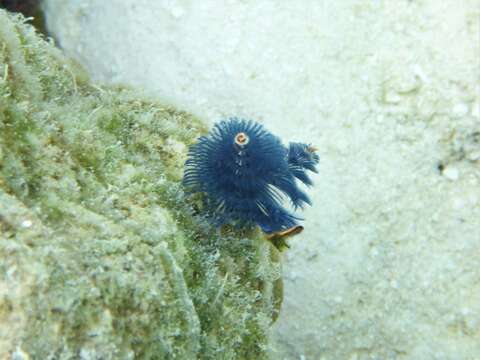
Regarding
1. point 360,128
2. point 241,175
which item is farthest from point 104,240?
point 360,128

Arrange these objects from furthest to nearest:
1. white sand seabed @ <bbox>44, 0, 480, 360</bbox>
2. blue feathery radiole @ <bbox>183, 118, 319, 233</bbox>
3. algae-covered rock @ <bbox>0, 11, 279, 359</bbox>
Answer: white sand seabed @ <bbox>44, 0, 480, 360</bbox> < blue feathery radiole @ <bbox>183, 118, 319, 233</bbox> < algae-covered rock @ <bbox>0, 11, 279, 359</bbox>

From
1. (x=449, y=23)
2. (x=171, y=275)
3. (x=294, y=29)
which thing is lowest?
(x=171, y=275)

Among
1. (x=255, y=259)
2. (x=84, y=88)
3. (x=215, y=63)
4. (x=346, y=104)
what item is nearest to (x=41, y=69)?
(x=84, y=88)

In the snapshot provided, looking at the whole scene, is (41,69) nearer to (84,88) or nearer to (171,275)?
(84,88)

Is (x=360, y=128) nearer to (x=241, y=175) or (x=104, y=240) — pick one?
(x=241, y=175)

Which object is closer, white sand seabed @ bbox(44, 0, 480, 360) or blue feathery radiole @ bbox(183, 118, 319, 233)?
blue feathery radiole @ bbox(183, 118, 319, 233)

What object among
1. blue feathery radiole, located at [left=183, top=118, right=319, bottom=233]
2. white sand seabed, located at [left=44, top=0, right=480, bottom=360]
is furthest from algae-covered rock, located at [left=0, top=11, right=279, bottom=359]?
white sand seabed, located at [left=44, top=0, right=480, bottom=360]

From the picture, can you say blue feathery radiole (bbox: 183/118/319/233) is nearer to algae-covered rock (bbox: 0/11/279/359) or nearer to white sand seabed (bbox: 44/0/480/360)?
algae-covered rock (bbox: 0/11/279/359)
